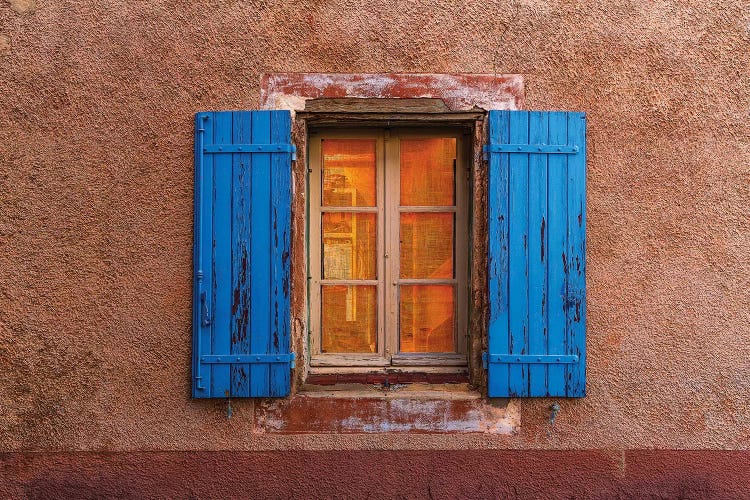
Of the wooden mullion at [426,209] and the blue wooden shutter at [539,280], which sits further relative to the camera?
the wooden mullion at [426,209]

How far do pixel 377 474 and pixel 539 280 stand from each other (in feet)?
4.36

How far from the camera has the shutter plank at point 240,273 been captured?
2537mm

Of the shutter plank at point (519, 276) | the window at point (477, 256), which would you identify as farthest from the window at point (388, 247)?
the shutter plank at point (519, 276)

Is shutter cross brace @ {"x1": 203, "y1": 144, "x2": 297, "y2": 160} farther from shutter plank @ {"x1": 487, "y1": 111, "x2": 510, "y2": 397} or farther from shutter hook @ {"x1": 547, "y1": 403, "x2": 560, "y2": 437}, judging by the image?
shutter hook @ {"x1": 547, "y1": 403, "x2": 560, "y2": 437}

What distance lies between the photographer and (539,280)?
8.40ft

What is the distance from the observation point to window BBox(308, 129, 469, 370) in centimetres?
278

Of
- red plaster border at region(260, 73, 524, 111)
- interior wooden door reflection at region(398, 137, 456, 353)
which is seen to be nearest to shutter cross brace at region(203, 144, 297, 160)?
red plaster border at region(260, 73, 524, 111)

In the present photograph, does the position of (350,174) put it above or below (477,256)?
above

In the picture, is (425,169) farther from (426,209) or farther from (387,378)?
(387,378)

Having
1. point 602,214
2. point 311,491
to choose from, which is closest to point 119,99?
point 311,491

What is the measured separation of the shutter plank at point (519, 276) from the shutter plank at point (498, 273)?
0.10 feet

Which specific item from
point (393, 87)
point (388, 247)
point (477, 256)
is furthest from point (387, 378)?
point (393, 87)

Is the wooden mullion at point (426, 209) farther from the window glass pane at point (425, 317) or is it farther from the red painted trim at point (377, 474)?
the red painted trim at point (377, 474)

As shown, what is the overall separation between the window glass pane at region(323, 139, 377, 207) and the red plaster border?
304mm
